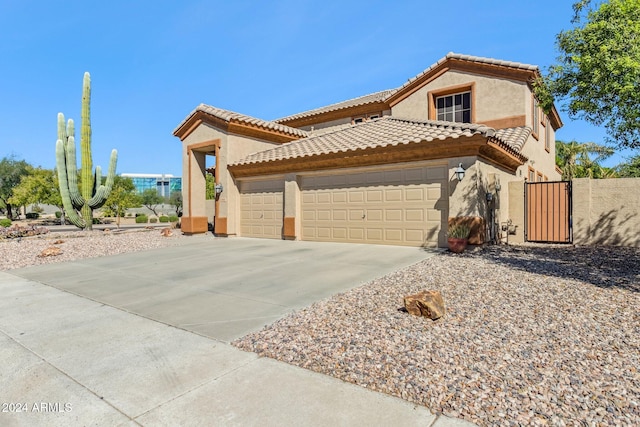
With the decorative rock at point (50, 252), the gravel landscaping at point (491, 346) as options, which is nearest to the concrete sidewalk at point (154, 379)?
the gravel landscaping at point (491, 346)

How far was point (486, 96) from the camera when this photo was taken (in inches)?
624

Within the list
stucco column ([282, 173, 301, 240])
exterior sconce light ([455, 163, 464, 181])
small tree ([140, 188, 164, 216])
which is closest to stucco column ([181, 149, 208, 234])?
stucco column ([282, 173, 301, 240])

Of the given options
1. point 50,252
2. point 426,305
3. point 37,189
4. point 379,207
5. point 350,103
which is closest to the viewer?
point 426,305

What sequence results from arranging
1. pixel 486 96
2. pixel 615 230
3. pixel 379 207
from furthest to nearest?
pixel 486 96 < pixel 379 207 < pixel 615 230

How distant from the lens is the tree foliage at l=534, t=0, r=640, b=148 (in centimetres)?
653

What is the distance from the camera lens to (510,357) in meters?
3.58

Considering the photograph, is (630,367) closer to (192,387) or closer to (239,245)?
(192,387)

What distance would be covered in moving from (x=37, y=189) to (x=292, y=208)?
42026 millimetres

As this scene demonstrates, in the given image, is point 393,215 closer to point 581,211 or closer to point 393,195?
point 393,195

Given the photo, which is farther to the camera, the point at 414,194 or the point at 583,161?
the point at 583,161

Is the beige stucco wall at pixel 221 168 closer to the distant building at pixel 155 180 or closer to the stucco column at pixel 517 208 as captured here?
the stucco column at pixel 517 208

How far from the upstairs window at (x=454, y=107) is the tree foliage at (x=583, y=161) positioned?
13.9 m

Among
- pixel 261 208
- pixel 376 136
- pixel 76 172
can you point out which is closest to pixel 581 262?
pixel 376 136

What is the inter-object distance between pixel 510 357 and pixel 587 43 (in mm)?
7342
